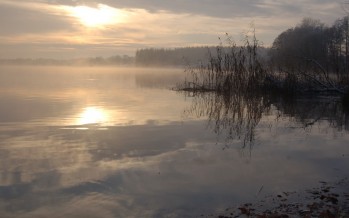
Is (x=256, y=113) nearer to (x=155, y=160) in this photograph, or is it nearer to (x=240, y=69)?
A: (x=240, y=69)

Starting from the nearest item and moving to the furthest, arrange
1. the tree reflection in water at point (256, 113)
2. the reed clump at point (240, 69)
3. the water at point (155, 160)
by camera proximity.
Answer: the water at point (155, 160), the tree reflection in water at point (256, 113), the reed clump at point (240, 69)

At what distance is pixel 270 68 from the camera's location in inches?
839

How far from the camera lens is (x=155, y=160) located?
7.11 m

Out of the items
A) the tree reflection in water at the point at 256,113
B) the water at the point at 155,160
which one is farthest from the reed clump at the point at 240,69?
the water at the point at 155,160

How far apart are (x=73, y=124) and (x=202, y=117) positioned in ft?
14.3

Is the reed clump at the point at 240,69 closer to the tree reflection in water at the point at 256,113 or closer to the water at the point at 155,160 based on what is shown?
the tree reflection in water at the point at 256,113

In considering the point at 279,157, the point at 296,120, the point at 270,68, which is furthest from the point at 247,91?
the point at 279,157

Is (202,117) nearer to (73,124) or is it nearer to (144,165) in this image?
(73,124)

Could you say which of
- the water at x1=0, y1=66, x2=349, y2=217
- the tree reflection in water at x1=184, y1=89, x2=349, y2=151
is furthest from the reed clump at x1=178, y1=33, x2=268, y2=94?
the water at x1=0, y1=66, x2=349, y2=217

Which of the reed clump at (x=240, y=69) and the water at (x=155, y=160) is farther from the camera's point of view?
the reed clump at (x=240, y=69)

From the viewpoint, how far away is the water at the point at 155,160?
5.01 m

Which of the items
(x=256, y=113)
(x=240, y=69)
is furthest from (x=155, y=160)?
(x=240, y=69)

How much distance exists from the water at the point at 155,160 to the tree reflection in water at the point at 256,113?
2.6 inches

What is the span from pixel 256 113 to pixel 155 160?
24.5 feet
